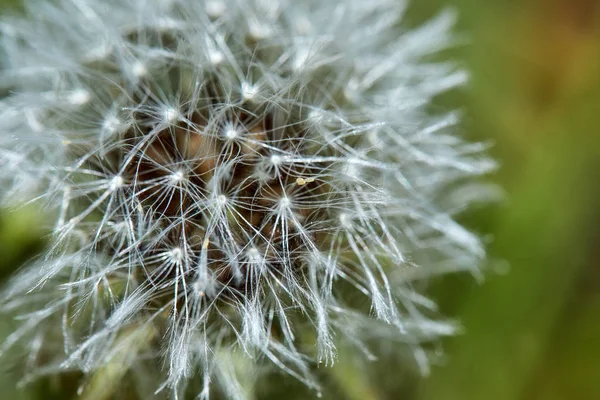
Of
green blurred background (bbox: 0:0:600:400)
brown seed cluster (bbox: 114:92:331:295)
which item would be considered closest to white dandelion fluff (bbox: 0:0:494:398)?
brown seed cluster (bbox: 114:92:331:295)

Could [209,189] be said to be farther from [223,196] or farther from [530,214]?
[530,214]

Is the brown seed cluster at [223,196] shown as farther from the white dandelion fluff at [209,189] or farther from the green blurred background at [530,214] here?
the green blurred background at [530,214]

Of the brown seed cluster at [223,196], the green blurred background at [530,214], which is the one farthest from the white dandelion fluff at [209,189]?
the green blurred background at [530,214]

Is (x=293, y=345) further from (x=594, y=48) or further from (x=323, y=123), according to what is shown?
(x=594, y=48)

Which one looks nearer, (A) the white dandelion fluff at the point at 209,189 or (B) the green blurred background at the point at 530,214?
(A) the white dandelion fluff at the point at 209,189

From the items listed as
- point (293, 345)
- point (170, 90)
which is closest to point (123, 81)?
point (170, 90)

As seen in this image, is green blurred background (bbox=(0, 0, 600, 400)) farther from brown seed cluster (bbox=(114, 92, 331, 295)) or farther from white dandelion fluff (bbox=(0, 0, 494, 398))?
brown seed cluster (bbox=(114, 92, 331, 295))
